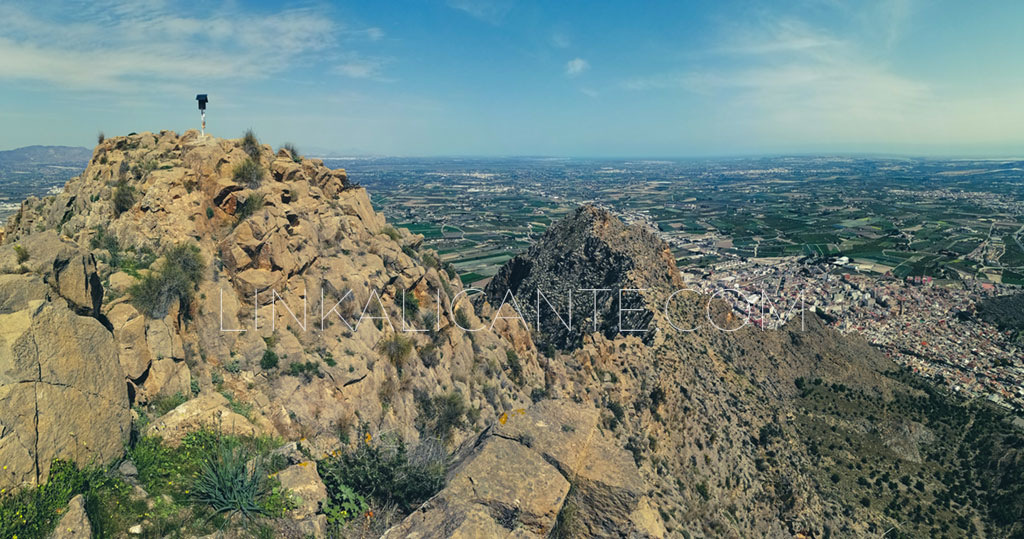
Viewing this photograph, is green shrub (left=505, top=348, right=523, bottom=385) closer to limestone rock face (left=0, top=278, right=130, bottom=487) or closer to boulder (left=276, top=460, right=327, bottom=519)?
boulder (left=276, top=460, right=327, bottom=519)

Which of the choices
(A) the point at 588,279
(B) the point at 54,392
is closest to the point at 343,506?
(B) the point at 54,392

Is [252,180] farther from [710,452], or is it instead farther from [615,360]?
[710,452]

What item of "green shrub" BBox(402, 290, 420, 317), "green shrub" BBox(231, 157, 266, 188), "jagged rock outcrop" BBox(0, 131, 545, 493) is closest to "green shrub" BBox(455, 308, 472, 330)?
"jagged rock outcrop" BBox(0, 131, 545, 493)

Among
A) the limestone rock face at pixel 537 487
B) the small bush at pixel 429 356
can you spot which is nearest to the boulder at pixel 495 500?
the limestone rock face at pixel 537 487

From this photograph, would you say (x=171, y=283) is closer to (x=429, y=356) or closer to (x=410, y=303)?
(x=429, y=356)

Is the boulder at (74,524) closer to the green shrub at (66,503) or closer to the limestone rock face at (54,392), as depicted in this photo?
the green shrub at (66,503)

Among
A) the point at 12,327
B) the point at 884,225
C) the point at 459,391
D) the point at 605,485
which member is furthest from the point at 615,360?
the point at 884,225
